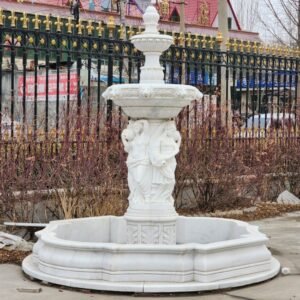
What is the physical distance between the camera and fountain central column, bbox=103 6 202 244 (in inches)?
253

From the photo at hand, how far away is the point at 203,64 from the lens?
11430 mm

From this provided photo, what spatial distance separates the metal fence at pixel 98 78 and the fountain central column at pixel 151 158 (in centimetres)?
268

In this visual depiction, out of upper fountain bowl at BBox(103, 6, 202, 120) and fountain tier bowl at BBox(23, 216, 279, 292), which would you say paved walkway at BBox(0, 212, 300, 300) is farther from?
upper fountain bowl at BBox(103, 6, 202, 120)

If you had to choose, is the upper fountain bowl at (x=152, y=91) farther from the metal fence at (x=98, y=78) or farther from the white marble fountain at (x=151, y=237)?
the metal fence at (x=98, y=78)

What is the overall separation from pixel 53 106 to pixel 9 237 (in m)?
4.33

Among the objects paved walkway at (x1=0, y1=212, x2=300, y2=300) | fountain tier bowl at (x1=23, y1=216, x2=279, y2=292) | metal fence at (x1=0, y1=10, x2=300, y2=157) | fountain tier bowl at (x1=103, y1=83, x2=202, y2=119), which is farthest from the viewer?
metal fence at (x1=0, y1=10, x2=300, y2=157)

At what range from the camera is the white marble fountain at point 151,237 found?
572cm

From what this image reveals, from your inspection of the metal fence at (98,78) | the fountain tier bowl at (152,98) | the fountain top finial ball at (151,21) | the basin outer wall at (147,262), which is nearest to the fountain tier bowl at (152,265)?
the basin outer wall at (147,262)

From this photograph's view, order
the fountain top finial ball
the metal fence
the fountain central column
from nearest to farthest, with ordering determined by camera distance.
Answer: the fountain central column
the fountain top finial ball
the metal fence

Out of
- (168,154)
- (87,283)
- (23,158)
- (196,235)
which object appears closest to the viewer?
(87,283)

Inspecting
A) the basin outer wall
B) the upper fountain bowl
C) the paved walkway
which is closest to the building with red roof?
the upper fountain bowl

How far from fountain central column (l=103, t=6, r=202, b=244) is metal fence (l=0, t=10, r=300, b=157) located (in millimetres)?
2678

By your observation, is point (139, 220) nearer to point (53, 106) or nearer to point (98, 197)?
point (98, 197)

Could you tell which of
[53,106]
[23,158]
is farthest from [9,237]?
[53,106]
